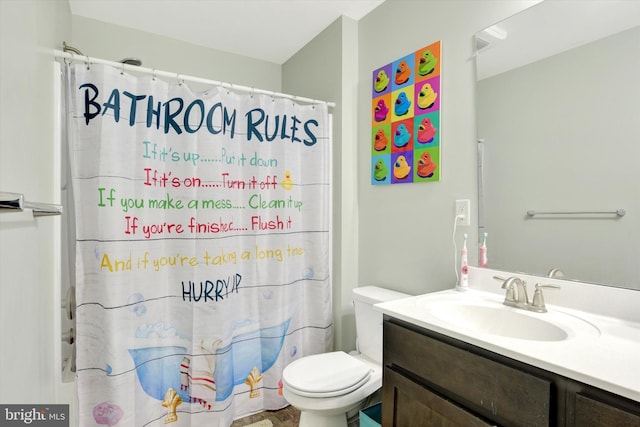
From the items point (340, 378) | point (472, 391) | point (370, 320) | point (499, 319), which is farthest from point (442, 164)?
point (340, 378)

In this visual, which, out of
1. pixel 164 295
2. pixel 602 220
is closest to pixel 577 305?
pixel 602 220

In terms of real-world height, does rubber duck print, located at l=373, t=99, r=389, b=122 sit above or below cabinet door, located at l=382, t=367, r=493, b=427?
above

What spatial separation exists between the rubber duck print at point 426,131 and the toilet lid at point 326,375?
122cm

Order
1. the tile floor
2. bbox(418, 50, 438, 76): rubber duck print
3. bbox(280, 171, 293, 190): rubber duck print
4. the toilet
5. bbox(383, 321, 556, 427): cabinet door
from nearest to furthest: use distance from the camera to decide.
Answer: bbox(383, 321, 556, 427): cabinet door < the toilet < bbox(418, 50, 438, 76): rubber duck print < the tile floor < bbox(280, 171, 293, 190): rubber duck print

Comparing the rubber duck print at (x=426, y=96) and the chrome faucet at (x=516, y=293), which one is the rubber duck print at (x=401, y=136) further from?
the chrome faucet at (x=516, y=293)

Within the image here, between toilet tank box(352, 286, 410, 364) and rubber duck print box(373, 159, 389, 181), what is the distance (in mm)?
685

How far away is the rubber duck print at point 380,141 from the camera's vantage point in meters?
1.87

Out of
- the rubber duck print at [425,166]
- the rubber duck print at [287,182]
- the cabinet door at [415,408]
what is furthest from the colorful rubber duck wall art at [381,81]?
the cabinet door at [415,408]

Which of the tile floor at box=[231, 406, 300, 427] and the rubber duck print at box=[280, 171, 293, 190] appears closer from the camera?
the tile floor at box=[231, 406, 300, 427]

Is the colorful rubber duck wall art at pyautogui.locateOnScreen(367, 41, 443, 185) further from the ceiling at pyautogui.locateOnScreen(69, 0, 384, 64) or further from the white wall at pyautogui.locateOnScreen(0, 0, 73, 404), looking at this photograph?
the white wall at pyautogui.locateOnScreen(0, 0, 73, 404)

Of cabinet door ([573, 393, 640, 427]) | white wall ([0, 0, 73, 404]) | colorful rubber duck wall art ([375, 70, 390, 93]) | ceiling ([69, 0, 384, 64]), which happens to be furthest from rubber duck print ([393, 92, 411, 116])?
white wall ([0, 0, 73, 404])

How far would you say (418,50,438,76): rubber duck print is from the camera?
1.60m

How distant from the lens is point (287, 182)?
199cm

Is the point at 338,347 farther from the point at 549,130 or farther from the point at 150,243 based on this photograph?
the point at 549,130
